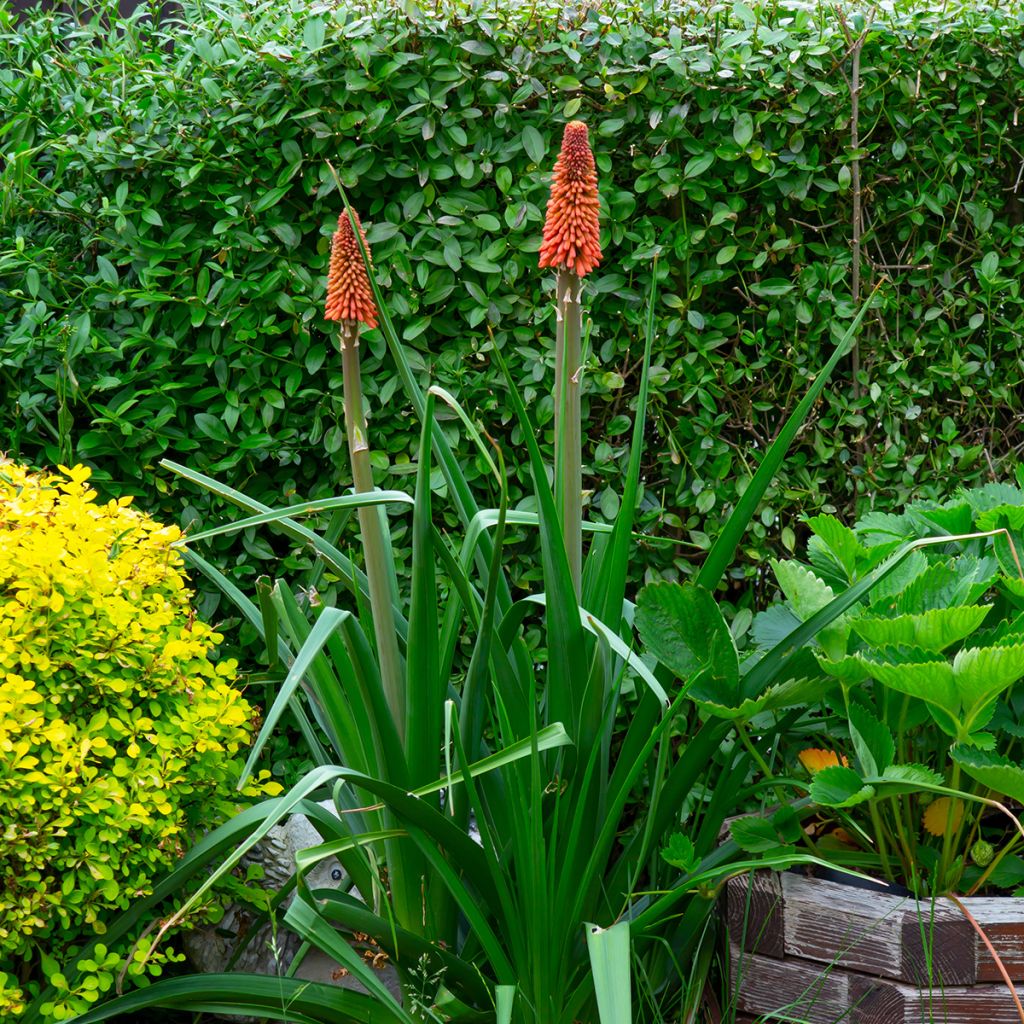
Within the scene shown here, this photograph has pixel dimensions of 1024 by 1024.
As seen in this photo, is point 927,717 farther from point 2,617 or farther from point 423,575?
point 2,617

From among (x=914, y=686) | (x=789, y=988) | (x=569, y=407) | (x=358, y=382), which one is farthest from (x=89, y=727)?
(x=914, y=686)

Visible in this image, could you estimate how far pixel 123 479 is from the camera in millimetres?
2971

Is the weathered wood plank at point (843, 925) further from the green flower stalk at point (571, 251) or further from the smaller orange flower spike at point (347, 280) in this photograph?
the smaller orange flower spike at point (347, 280)

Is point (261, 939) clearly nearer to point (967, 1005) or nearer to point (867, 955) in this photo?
point (867, 955)

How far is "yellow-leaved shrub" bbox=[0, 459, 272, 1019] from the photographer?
2000mm

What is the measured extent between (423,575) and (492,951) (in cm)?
63

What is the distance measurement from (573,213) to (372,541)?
63cm

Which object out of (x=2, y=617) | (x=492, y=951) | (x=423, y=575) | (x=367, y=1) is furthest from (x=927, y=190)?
(x=2, y=617)

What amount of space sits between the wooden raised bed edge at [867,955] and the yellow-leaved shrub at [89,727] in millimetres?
1064

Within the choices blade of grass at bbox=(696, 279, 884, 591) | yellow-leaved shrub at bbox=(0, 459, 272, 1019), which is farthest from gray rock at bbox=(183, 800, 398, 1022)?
blade of grass at bbox=(696, 279, 884, 591)

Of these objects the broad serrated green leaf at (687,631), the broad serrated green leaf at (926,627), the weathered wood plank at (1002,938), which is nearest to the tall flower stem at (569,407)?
the broad serrated green leaf at (687,631)

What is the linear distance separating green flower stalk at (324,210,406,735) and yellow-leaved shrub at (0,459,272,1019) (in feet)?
1.57

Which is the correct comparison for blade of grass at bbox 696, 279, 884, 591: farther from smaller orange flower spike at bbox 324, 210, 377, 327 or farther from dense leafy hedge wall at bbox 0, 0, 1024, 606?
dense leafy hedge wall at bbox 0, 0, 1024, 606

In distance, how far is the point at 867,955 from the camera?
191 centimetres
